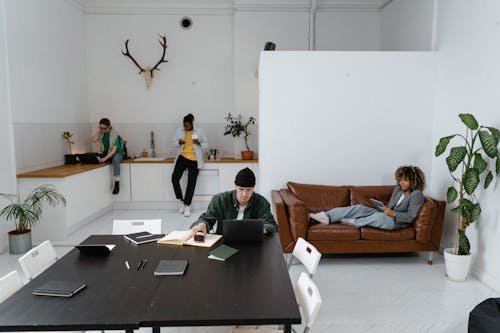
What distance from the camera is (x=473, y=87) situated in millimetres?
4297

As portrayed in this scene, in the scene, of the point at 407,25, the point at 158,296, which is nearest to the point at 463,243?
the point at 158,296

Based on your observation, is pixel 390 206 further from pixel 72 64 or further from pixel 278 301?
pixel 72 64

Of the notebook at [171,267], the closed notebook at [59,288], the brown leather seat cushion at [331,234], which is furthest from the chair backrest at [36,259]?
the brown leather seat cushion at [331,234]

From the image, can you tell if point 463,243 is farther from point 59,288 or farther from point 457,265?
point 59,288


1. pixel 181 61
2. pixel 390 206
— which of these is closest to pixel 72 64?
pixel 181 61

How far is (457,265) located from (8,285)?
374cm

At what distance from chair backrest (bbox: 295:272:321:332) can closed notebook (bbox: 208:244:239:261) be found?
0.48m

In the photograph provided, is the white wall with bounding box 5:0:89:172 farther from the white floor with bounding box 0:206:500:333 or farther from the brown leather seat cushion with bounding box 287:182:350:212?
the brown leather seat cushion with bounding box 287:182:350:212

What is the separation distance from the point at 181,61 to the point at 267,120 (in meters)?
3.12

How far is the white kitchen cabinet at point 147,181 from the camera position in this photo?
7.18 m

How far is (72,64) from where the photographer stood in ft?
22.7

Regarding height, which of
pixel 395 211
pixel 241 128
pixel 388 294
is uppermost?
pixel 241 128

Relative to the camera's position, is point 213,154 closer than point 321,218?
No

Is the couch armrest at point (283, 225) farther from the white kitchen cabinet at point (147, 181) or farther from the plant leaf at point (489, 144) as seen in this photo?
the white kitchen cabinet at point (147, 181)
